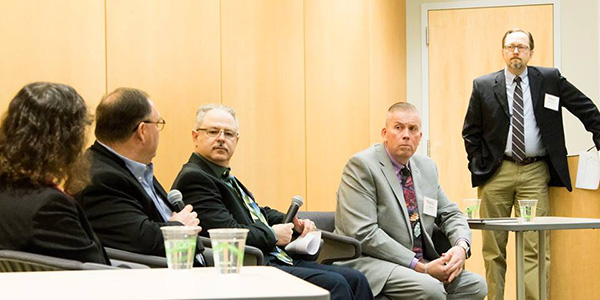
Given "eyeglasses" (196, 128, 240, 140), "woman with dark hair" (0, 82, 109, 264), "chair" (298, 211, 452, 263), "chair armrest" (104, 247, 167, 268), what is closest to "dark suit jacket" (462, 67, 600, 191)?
"chair" (298, 211, 452, 263)

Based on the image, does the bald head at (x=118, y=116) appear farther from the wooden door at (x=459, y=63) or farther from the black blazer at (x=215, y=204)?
the wooden door at (x=459, y=63)

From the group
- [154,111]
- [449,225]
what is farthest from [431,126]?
[154,111]

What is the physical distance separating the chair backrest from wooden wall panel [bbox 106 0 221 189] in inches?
87.7

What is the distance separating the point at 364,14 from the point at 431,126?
1.40 m

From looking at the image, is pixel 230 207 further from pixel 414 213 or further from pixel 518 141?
pixel 518 141

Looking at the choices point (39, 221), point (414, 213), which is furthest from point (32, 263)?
point (414, 213)

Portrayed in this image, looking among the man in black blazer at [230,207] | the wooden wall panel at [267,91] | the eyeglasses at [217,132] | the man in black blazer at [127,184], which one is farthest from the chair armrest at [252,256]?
the wooden wall panel at [267,91]

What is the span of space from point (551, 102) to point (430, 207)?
6.29ft

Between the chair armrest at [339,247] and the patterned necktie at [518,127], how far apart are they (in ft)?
6.79

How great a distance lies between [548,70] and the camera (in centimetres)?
587

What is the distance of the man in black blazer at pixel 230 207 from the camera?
3.57 m

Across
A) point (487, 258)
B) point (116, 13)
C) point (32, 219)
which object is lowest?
point (487, 258)

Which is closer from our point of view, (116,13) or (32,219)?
(32,219)

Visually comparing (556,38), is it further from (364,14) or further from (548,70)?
(364,14)
